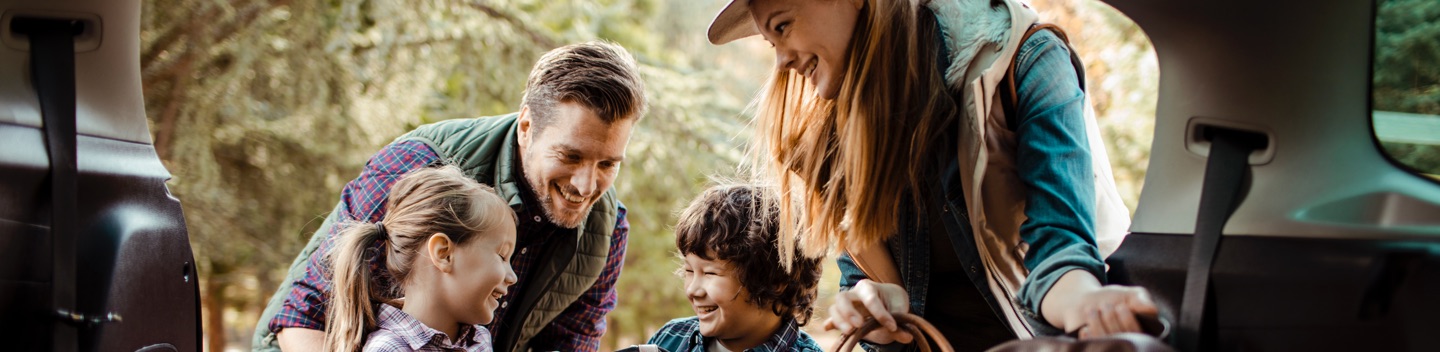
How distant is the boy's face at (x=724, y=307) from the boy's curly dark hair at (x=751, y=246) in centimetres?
2

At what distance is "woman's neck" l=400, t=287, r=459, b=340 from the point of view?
2.78m

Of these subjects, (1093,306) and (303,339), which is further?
(303,339)

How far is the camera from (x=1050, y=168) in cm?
201

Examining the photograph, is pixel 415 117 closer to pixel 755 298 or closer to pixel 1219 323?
pixel 755 298

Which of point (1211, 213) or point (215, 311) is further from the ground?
point (1211, 213)

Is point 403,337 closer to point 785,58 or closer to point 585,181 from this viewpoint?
point 585,181

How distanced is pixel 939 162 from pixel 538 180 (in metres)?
1.31

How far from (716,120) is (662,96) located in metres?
0.64

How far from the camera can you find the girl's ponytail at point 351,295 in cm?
274

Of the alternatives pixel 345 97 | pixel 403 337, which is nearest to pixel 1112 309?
pixel 403 337

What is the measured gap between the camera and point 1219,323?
170 centimetres

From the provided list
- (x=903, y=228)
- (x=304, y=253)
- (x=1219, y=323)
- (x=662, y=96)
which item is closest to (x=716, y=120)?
(x=662, y=96)

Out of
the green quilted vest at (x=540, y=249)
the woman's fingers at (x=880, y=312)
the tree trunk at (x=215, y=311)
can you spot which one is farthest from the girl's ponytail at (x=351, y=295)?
the tree trunk at (x=215, y=311)

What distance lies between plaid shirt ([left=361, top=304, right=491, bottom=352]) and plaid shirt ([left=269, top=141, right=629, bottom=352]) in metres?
0.17
